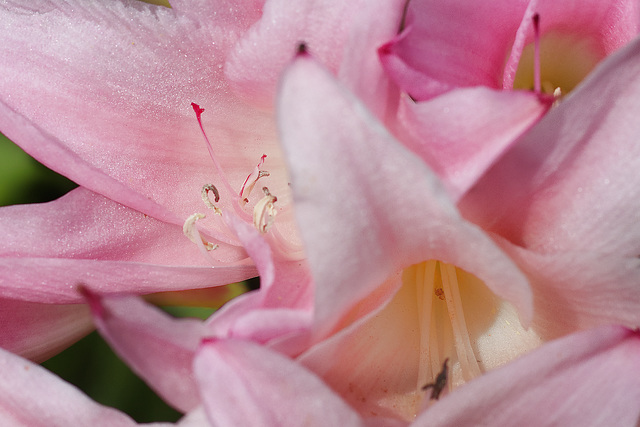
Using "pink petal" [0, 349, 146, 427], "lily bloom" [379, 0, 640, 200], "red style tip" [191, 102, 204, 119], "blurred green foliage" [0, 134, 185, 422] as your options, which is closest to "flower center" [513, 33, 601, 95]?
"lily bloom" [379, 0, 640, 200]

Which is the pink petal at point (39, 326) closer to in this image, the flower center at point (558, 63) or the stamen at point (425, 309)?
the stamen at point (425, 309)

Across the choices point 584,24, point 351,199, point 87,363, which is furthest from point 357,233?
point 87,363

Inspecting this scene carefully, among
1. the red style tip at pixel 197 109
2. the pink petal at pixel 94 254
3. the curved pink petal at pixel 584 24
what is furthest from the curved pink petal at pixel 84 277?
the curved pink petal at pixel 584 24

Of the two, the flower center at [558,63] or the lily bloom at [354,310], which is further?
the flower center at [558,63]

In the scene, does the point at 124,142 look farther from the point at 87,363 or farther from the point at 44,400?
the point at 87,363

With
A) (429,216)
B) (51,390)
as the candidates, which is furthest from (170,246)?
(429,216)

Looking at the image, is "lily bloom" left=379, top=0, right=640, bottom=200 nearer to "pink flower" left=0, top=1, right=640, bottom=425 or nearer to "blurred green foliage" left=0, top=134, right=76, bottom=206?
"pink flower" left=0, top=1, right=640, bottom=425

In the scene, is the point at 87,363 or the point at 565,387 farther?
the point at 87,363
